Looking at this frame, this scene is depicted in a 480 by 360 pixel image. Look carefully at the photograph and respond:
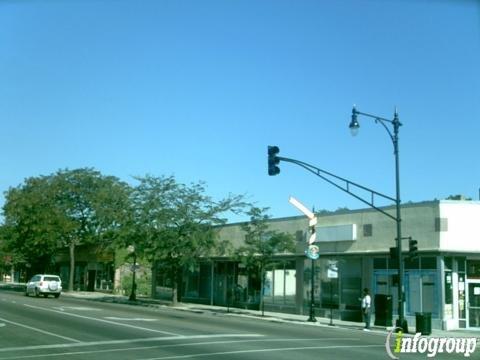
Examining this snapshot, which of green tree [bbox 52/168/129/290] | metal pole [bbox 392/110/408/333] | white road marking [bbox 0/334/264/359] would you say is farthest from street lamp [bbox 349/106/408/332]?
green tree [bbox 52/168/129/290]

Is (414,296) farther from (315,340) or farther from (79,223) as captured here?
(79,223)

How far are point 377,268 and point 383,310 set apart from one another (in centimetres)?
319

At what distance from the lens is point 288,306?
37.9 metres

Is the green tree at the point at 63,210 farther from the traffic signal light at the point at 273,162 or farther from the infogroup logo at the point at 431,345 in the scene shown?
the infogroup logo at the point at 431,345

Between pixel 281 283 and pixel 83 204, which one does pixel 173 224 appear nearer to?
pixel 281 283

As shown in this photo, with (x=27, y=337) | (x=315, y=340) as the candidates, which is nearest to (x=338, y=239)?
(x=315, y=340)

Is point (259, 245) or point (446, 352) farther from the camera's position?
point (259, 245)

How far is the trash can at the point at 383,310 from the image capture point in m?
29.3

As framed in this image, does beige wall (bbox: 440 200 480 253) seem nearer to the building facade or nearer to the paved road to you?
the building facade

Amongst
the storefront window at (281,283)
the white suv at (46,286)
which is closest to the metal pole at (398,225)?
the storefront window at (281,283)

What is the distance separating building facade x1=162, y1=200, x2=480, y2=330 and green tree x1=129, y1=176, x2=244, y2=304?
Result: 3155 mm

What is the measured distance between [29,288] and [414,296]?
32.4 m

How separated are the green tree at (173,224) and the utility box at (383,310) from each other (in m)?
13.1

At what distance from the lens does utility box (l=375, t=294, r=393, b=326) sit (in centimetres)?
2933
